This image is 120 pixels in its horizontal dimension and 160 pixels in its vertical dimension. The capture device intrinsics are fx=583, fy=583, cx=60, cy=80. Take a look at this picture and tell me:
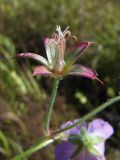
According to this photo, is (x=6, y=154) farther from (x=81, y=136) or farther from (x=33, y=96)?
(x=81, y=136)

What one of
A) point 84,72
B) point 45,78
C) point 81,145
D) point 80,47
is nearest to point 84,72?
point 84,72

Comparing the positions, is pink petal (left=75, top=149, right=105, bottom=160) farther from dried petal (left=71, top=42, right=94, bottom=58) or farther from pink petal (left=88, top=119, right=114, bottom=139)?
dried petal (left=71, top=42, right=94, bottom=58)

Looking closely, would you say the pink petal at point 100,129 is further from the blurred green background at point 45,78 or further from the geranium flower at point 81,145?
the blurred green background at point 45,78

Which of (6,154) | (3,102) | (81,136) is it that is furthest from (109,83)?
(81,136)

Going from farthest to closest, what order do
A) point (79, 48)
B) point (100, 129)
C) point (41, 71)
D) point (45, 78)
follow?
point (45, 78) → point (100, 129) → point (79, 48) → point (41, 71)

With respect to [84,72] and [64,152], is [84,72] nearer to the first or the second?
[84,72]

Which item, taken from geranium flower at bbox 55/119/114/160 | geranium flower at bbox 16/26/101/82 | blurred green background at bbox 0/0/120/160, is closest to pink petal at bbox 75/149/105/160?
geranium flower at bbox 55/119/114/160

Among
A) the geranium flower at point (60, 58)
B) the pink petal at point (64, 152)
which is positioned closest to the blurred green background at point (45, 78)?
the pink petal at point (64, 152)
